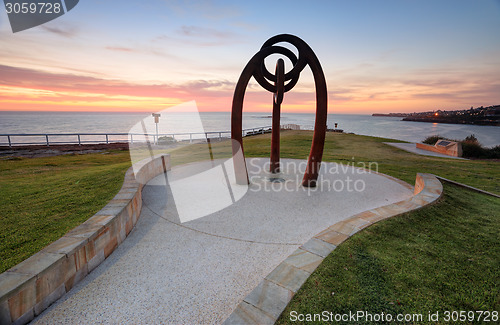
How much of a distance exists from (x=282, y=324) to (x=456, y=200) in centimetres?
624

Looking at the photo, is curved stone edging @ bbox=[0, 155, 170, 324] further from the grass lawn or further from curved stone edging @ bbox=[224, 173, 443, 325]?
curved stone edging @ bbox=[224, 173, 443, 325]

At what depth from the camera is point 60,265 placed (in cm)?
316

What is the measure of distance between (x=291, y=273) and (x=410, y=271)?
1687 mm

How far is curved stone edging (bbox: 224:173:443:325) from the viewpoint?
2680mm

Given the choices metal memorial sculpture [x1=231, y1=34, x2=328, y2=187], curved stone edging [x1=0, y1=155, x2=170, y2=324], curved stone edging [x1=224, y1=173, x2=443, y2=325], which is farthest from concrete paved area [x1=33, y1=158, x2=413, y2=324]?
metal memorial sculpture [x1=231, y1=34, x2=328, y2=187]

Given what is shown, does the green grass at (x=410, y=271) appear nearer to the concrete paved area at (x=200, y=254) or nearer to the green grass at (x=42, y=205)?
the concrete paved area at (x=200, y=254)

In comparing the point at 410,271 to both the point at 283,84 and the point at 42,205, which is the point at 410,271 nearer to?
the point at 283,84

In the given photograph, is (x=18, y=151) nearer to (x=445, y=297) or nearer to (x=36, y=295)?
(x=36, y=295)

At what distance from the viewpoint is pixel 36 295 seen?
287 cm

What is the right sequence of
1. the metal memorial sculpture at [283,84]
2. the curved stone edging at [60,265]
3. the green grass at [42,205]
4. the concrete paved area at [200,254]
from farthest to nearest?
the metal memorial sculpture at [283,84], the green grass at [42,205], the concrete paved area at [200,254], the curved stone edging at [60,265]

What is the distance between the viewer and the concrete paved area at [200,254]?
3041mm

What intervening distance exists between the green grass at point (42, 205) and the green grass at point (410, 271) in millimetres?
4049

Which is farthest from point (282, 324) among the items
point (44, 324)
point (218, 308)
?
point (44, 324)

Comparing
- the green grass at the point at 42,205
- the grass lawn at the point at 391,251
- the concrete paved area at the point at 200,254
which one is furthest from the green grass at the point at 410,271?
the green grass at the point at 42,205
